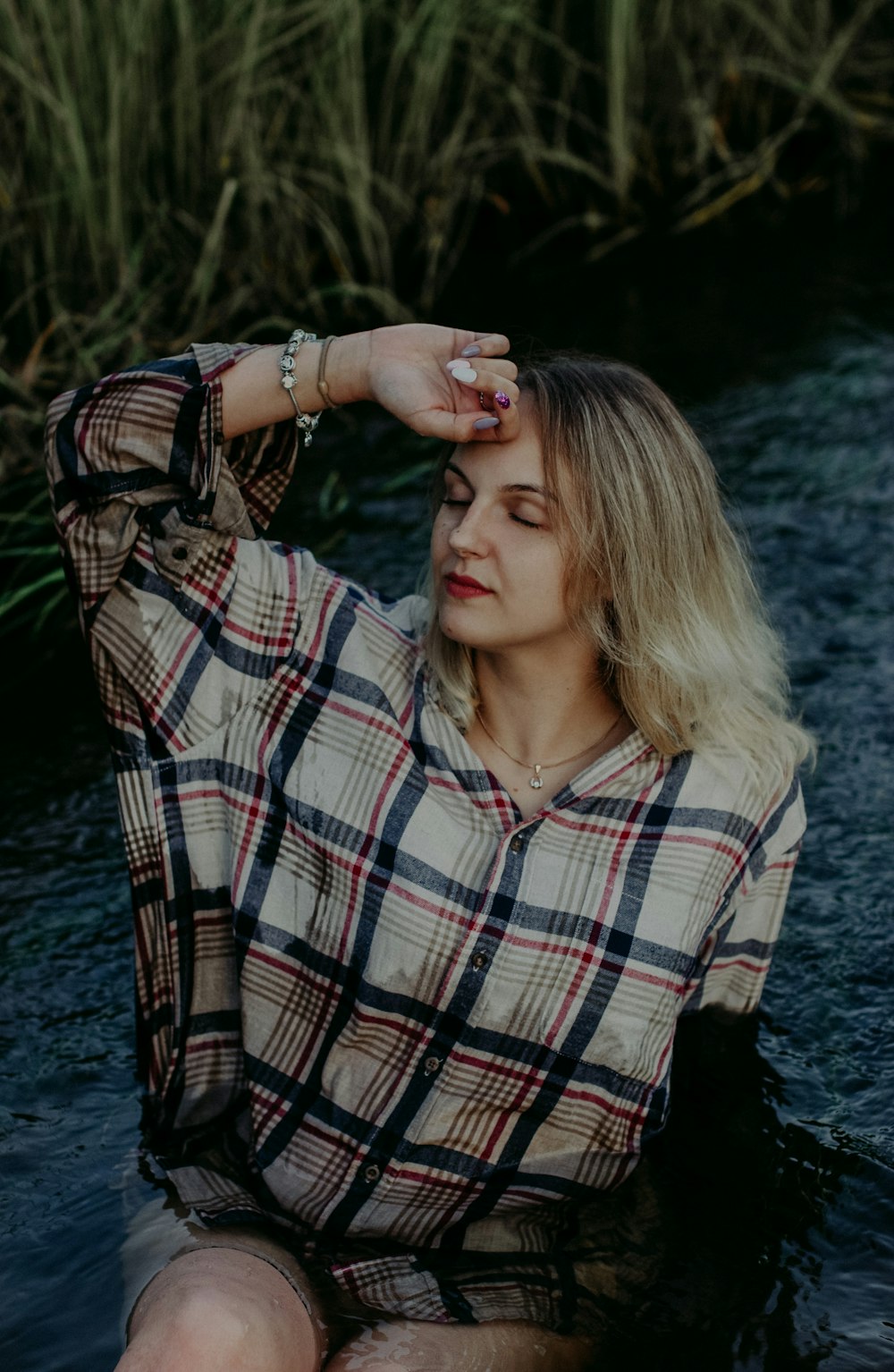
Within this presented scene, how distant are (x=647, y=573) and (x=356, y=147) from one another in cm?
327

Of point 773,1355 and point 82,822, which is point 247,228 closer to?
point 82,822

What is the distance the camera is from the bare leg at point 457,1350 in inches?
82.6

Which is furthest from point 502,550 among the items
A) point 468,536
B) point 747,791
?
point 747,791

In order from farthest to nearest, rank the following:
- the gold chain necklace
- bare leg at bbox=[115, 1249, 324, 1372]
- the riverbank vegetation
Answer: the riverbank vegetation, the gold chain necklace, bare leg at bbox=[115, 1249, 324, 1372]

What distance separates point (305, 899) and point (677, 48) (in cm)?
459

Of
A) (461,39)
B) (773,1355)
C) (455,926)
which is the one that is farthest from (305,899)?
(461,39)

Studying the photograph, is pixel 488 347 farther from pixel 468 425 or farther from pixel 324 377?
pixel 324 377

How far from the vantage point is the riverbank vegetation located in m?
4.35

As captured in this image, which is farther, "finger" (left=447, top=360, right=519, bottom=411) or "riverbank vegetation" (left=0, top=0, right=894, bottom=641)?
"riverbank vegetation" (left=0, top=0, right=894, bottom=641)

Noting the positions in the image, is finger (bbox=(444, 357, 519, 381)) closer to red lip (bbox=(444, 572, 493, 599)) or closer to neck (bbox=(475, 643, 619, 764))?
red lip (bbox=(444, 572, 493, 599))

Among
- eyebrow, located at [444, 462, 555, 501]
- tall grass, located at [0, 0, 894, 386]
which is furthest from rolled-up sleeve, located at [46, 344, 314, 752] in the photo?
tall grass, located at [0, 0, 894, 386]

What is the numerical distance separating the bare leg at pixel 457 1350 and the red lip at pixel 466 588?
1001 mm

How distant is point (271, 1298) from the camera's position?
2092 mm

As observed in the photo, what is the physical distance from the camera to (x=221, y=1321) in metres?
1.98
